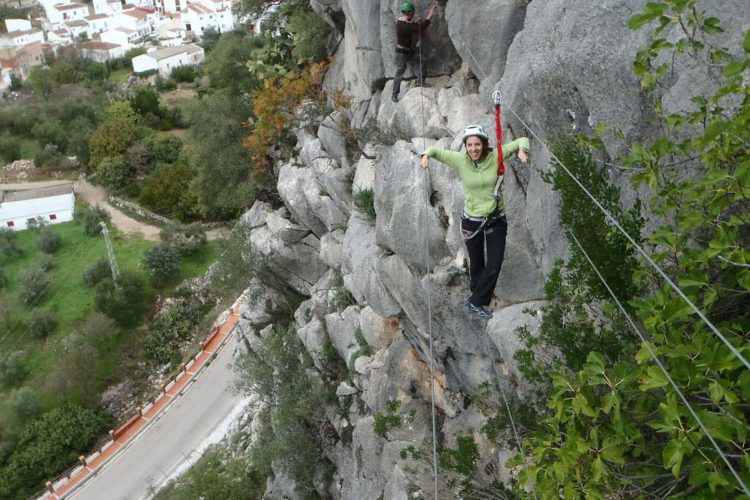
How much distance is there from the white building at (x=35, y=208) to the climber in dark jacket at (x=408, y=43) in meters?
40.8

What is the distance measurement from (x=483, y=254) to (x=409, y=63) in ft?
22.5

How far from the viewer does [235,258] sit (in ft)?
68.5

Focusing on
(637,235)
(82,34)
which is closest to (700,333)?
(637,235)

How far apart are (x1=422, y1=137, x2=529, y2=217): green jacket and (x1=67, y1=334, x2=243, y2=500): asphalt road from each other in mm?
16341

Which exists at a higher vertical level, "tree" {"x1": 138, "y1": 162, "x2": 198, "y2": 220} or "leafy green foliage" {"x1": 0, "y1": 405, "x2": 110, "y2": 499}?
"tree" {"x1": 138, "y1": 162, "x2": 198, "y2": 220}

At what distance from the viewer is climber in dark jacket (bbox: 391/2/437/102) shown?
1247 cm

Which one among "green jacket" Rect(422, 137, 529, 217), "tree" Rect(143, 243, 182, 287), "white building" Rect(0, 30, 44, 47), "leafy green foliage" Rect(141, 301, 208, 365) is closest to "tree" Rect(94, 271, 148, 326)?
"tree" Rect(143, 243, 182, 287)

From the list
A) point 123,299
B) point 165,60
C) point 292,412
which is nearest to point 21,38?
point 165,60

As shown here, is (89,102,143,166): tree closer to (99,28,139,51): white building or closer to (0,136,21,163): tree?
(0,136,21,163): tree

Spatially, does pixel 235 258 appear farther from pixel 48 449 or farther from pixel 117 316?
pixel 117 316

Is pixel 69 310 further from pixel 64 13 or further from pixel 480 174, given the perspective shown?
pixel 64 13

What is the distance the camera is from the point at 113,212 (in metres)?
46.4

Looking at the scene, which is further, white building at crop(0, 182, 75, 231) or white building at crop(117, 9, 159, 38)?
white building at crop(117, 9, 159, 38)

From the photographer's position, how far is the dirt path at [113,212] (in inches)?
1650
